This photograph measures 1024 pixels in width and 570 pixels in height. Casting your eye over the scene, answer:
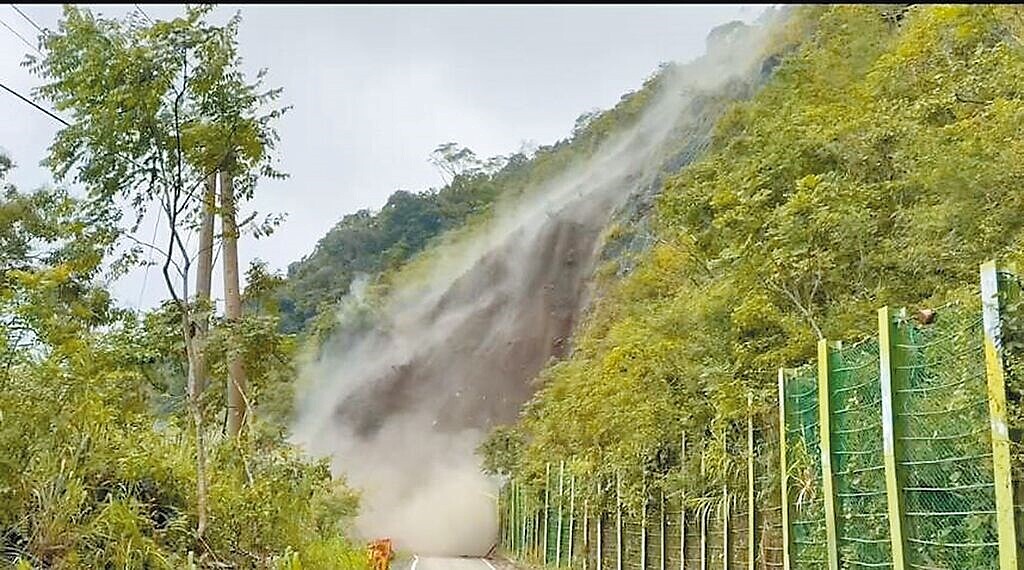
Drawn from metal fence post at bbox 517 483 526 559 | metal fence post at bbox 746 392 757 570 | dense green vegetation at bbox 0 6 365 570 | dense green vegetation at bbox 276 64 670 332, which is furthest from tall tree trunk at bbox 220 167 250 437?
dense green vegetation at bbox 276 64 670 332

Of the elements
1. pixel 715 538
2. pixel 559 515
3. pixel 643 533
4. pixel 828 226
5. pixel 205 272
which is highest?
pixel 828 226

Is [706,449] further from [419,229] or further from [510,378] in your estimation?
[419,229]

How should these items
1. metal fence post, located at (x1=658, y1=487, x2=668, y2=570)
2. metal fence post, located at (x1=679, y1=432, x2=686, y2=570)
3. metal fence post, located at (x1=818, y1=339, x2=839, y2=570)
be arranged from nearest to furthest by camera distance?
1. metal fence post, located at (x1=818, y1=339, x2=839, y2=570)
2. metal fence post, located at (x1=679, y1=432, x2=686, y2=570)
3. metal fence post, located at (x1=658, y1=487, x2=668, y2=570)

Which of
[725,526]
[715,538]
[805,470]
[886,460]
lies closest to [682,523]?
[715,538]

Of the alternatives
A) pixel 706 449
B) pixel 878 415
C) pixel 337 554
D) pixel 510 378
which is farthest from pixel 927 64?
pixel 510 378

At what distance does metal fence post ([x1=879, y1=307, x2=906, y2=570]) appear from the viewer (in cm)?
482

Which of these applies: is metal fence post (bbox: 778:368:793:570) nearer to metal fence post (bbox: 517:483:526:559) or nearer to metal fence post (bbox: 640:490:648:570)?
metal fence post (bbox: 640:490:648:570)

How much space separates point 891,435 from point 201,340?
18.4 ft

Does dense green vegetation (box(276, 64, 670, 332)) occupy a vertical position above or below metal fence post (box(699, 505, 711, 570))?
above

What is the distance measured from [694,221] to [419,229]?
38928 millimetres

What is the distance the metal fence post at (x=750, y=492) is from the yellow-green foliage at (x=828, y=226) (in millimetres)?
187

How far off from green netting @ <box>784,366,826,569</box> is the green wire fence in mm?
13

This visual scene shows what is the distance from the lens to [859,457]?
5.61 m

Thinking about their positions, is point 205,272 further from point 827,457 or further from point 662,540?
point 662,540
